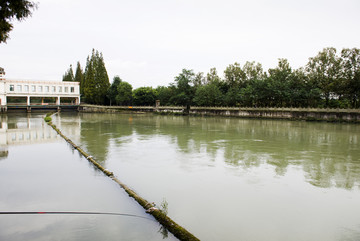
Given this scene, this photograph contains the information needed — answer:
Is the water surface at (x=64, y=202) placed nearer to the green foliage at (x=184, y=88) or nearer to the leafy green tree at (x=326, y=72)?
the leafy green tree at (x=326, y=72)

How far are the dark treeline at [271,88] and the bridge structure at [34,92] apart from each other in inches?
204

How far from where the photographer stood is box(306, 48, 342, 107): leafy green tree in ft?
136

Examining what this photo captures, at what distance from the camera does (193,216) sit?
6.51 meters

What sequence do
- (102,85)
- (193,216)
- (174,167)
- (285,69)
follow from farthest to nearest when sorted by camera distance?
(102,85), (285,69), (174,167), (193,216)

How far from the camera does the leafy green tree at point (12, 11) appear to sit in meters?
6.94

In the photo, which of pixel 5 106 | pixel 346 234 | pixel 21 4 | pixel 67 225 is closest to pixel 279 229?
pixel 346 234

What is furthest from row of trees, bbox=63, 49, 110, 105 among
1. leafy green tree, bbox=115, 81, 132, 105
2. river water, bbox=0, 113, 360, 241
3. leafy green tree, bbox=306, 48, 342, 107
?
river water, bbox=0, 113, 360, 241

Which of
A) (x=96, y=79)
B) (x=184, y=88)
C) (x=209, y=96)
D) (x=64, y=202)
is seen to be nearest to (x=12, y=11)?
(x=64, y=202)

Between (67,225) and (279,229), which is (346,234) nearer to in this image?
(279,229)

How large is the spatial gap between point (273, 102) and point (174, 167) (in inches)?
1691

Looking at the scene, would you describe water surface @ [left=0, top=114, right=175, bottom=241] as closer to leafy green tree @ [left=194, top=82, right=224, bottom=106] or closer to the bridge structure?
leafy green tree @ [left=194, top=82, right=224, bottom=106]

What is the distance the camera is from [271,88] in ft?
151

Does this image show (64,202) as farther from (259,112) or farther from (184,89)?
(184,89)

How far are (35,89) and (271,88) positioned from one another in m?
53.5
